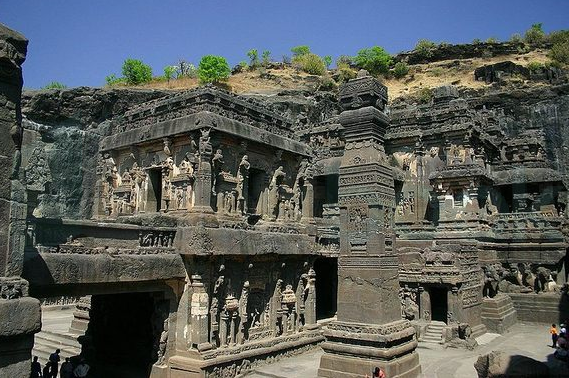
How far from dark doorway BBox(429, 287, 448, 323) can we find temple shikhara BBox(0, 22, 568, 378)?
7 cm

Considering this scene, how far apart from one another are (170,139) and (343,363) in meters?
8.24

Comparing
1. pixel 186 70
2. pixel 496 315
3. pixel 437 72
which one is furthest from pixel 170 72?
pixel 496 315

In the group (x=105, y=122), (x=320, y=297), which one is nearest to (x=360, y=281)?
(x=320, y=297)

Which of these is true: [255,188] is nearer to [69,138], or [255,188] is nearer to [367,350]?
[367,350]

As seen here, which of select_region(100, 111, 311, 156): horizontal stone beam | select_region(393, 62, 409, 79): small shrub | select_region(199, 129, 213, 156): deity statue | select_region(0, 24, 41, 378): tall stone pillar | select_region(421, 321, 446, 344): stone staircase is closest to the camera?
select_region(0, 24, 41, 378): tall stone pillar

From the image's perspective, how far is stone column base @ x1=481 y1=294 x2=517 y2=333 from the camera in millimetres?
17391

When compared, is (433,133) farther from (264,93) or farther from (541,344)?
(264,93)

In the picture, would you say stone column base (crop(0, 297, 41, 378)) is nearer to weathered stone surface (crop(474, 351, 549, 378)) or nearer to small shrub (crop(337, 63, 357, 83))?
weathered stone surface (crop(474, 351, 549, 378))

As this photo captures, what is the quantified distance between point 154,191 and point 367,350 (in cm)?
917

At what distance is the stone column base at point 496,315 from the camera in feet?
57.1

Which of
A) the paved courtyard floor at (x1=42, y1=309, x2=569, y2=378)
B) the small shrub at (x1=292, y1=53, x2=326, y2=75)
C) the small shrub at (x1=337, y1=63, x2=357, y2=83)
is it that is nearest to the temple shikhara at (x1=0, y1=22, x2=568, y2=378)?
the paved courtyard floor at (x1=42, y1=309, x2=569, y2=378)

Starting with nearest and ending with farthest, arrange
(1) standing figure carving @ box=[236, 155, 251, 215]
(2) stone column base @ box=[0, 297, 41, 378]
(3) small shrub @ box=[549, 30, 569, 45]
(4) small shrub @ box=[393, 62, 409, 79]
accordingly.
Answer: (2) stone column base @ box=[0, 297, 41, 378] < (1) standing figure carving @ box=[236, 155, 251, 215] < (3) small shrub @ box=[549, 30, 569, 45] < (4) small shrub @ box=[393, 62, 409, 79]

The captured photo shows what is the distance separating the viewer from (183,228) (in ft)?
40.3

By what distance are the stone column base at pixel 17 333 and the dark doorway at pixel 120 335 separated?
23.8ft
